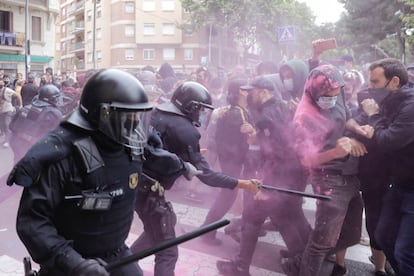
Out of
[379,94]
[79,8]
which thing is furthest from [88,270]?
[79,8]

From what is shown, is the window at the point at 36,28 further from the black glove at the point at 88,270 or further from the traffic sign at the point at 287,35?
the black glove at the point at 88,270

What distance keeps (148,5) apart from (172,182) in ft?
134

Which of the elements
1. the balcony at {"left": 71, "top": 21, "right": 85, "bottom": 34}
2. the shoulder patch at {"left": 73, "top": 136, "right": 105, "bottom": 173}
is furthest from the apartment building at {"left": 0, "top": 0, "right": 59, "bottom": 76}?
the shoulder patch at {"left": 73, "top": 136, "right": 105, "bottom": 173}

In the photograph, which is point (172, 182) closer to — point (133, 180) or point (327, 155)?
point (133, 180)

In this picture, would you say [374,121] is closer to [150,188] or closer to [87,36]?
[150,188]

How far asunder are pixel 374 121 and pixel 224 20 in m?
31.0

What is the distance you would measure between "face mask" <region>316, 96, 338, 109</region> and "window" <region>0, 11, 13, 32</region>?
109 ft

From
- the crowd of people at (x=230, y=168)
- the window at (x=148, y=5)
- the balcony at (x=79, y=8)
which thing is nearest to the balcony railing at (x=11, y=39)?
the window at (x=148, y=5)

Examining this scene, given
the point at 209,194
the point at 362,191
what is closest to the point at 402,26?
the point at 209,194

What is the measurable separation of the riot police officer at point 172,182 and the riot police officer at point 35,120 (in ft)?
7.75

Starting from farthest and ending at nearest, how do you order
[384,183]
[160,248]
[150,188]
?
[384,183] < [150,188] < [160,248]

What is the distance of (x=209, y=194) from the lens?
238 inches

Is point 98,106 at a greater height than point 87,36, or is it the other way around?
point 87,36

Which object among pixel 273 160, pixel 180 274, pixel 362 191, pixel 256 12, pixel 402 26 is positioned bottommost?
pixel 180 274
